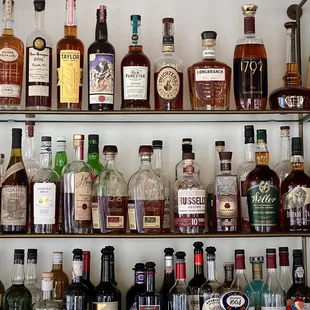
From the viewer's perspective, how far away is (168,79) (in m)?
1.95

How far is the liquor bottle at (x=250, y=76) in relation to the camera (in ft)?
6.37

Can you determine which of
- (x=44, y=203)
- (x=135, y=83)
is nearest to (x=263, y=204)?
(x=135, y=83)

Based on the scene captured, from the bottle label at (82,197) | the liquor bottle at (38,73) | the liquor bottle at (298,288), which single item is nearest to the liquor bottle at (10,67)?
the liquor bottle at (38,73)

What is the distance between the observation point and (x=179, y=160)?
6.90 ft

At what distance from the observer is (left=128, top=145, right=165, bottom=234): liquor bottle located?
1877 millimetres

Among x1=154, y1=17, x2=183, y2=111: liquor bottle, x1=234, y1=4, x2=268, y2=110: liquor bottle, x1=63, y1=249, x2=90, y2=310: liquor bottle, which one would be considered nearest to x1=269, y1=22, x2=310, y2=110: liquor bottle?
x1=234, y1=4, x2=268, y2=110: liquor bottle

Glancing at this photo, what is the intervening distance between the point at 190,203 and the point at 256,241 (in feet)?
1.07

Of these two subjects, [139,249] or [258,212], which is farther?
[139,249]

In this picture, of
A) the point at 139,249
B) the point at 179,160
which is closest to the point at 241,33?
the point at 179,160

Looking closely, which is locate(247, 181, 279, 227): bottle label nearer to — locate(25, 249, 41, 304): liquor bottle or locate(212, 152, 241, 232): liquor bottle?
locate(212, 152, 241, 232): liquor bottle

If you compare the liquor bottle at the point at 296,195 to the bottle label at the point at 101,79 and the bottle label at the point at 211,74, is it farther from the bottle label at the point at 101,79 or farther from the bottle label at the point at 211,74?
the bottle label at the point at 101,79

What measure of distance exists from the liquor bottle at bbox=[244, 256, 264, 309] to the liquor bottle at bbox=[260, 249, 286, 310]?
1 centimetres

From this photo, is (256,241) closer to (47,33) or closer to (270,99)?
(270,99)

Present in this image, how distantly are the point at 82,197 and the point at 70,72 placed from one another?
37 cm
